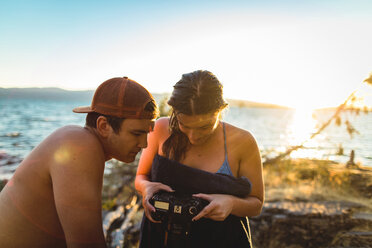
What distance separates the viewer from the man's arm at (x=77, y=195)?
1293 millimetres

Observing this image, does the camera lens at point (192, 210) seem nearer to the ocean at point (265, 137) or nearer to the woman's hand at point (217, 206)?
the woman's hand at point (217, 206)

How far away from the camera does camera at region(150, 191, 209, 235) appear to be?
1566mm

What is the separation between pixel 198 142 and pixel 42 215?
45.2 inches

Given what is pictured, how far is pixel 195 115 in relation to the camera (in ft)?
5.98

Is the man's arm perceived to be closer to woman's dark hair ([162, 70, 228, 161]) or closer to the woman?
the woman

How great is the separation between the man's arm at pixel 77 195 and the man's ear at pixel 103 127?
27cm

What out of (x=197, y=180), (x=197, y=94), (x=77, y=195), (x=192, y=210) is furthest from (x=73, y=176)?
(x=197, y=94)

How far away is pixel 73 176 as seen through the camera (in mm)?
1328

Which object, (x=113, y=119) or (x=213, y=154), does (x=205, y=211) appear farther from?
(x=113, y=119)

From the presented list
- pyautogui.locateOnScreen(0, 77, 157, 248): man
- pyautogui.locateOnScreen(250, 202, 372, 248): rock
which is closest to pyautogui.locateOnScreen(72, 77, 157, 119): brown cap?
pyautogui.locateOnScreen(0, 77, 157, 248): man

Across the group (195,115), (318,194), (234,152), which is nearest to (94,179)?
(195,115)

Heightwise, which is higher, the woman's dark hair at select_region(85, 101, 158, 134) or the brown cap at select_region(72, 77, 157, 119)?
the brown cap at select_region(72, 77, 157, 119)

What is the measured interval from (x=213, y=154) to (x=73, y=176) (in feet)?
3.45

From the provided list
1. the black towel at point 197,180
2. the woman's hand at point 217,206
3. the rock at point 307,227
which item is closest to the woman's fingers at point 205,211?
the woman's hand at point 217,206
